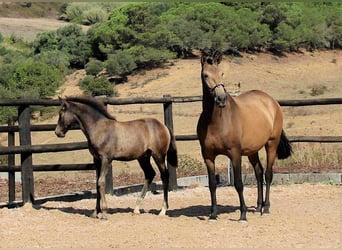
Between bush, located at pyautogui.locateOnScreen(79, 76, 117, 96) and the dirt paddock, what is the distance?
24125mm

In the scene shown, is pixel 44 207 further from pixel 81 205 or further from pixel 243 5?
pixel 243 5

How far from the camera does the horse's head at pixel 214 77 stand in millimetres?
7038

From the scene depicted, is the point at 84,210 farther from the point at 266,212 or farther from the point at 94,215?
the point at 266,212

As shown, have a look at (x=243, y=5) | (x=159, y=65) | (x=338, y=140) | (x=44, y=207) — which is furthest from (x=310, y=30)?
(x=44, y=207)

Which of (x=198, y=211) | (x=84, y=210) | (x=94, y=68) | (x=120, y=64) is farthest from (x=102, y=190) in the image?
(x=94, y=68)

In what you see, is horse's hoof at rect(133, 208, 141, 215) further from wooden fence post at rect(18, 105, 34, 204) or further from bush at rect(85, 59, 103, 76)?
bush at rect(85, 59, 103, 76)

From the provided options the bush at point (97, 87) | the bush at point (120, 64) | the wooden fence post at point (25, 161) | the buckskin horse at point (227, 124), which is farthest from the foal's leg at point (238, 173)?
the bush at point (120, 64)

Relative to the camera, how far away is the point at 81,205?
30.5 ft

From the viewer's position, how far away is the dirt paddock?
6.52 m

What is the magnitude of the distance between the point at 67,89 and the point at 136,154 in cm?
3008

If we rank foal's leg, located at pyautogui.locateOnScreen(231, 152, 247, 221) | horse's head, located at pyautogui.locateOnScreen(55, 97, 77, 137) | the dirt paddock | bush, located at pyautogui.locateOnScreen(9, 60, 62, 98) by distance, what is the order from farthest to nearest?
bush, located at pyautogui.locateOnScreen(9, 60, 62, 98) → horse's head, located at pyautogui.locateOnScreen(55, 97, 77, 137) → foal's leg, located at pyautogui.locateOnScreen(231, 152, 247, 221) → the dirt paddock

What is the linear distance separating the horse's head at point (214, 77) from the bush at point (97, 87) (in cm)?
2590

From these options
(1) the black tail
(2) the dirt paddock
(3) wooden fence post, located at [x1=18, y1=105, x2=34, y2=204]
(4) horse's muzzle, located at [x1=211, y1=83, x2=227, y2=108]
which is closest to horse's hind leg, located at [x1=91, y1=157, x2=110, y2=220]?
(2) the dirt paddock

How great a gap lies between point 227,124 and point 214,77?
63 centimetres
